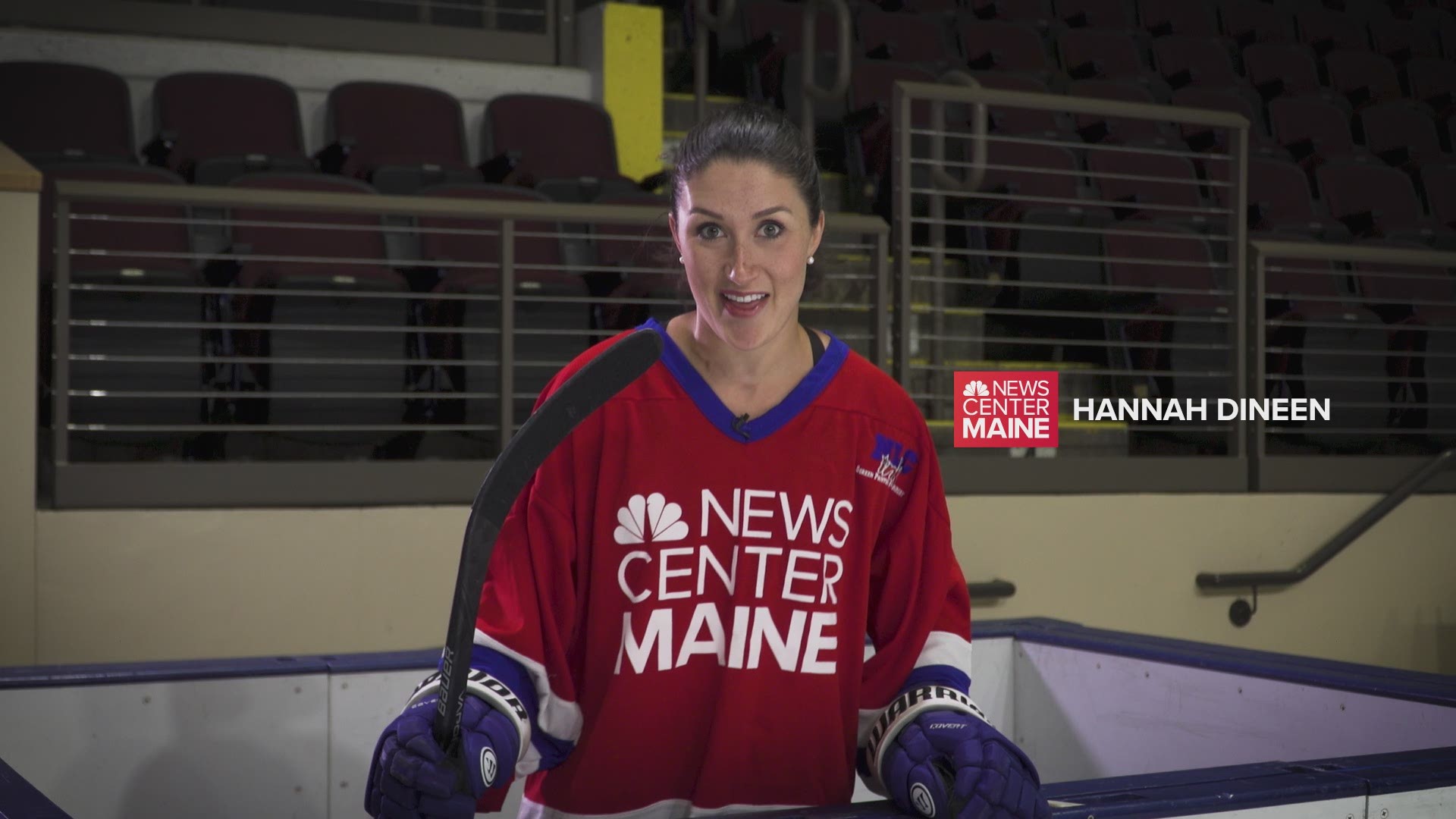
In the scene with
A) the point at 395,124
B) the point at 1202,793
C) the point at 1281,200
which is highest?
the point at 395,124

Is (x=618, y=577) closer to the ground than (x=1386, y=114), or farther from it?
closer to the ground

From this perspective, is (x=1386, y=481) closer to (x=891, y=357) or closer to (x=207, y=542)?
(x=891, y=357)

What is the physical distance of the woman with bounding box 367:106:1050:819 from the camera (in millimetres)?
1463

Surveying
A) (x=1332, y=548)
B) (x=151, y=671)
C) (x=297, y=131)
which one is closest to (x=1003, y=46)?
(x=1332, y=548)

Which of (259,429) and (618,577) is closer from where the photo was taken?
(618,577)

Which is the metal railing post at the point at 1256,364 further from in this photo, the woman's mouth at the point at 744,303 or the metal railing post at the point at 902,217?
the woman's mouth at the point at 744,303

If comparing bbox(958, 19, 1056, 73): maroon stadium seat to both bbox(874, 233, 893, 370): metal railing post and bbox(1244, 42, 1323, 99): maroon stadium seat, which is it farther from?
bbox(874, 233, 893, 370): metal railing post

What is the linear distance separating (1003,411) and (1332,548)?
1.07 meters

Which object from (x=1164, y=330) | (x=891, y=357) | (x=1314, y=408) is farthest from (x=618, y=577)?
(x=1314, y=408)

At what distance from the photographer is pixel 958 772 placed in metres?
1.31

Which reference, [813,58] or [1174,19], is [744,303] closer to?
[813,58]

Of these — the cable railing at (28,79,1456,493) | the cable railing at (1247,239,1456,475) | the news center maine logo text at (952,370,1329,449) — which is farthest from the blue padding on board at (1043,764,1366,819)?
the cable railing at (1247,239,1456,475)

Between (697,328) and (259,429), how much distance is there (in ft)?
7.39

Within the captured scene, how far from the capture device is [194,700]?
2035 millimetres
